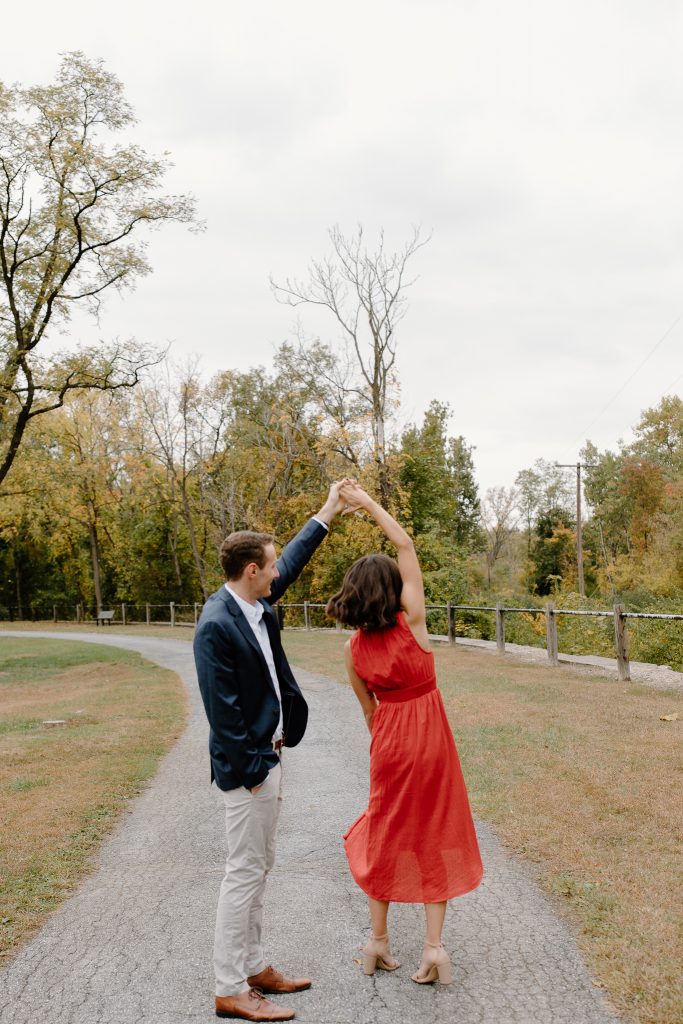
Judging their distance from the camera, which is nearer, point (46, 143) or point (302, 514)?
point (46, 143)

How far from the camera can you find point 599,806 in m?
5.95

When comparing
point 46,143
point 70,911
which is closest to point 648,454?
point 46,143

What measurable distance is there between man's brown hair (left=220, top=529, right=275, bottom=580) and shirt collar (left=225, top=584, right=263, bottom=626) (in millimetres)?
69

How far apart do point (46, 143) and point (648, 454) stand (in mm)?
50340

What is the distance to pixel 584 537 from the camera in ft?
200

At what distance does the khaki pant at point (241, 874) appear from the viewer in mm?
3217

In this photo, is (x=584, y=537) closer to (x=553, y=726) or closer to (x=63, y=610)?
(x=63, y=610)

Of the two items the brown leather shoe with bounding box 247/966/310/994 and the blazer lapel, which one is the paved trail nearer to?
the brown leather shoe with bounding box 247/966/310/994

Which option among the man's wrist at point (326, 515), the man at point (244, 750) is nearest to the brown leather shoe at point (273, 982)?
the man at point (244, 750)

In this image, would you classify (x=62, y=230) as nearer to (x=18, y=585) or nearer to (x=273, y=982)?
(x=273, y=982)

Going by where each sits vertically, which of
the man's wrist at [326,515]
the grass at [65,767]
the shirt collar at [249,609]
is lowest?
the grass at [65,767]

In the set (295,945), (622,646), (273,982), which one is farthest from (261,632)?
(622,646)

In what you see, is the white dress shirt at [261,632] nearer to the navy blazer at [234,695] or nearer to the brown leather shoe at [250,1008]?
the navy blazer at [234,695]

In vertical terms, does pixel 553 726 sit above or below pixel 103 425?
below
